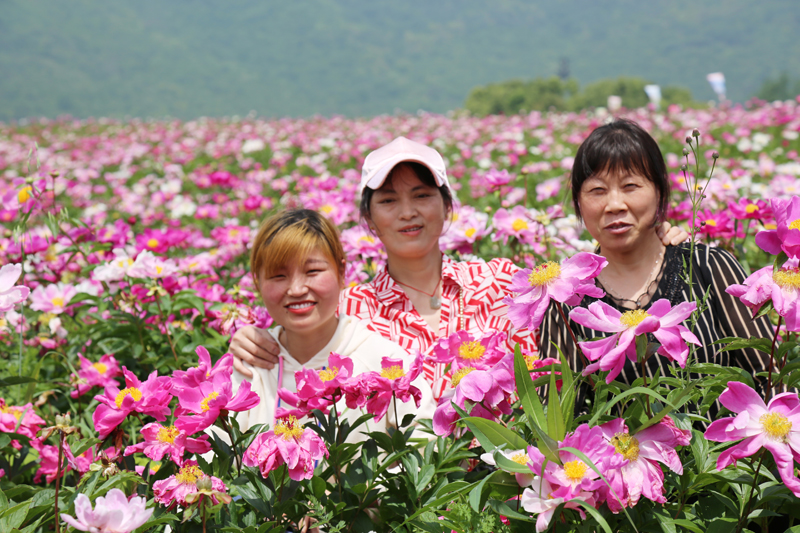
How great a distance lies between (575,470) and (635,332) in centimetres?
21

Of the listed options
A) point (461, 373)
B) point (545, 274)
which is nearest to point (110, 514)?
point (461, 373)

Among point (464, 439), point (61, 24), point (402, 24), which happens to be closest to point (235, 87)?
point (61, 24)

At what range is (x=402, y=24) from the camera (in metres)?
196

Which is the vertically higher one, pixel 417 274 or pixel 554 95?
pixel 554 95

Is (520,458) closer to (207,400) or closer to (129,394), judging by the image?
(207,400)

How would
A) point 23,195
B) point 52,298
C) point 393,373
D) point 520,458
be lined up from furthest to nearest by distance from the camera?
point 52,298, point 23,195, point 393,373, point 520,458

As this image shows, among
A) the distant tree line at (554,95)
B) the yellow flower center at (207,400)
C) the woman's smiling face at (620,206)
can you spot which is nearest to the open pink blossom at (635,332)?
the yellow flower center at (207,400)

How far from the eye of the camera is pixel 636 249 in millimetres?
1850

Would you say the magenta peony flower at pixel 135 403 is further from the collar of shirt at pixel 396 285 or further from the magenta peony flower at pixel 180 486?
the collar of shirt at pixel 396 285

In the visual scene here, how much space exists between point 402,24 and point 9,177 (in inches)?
7944

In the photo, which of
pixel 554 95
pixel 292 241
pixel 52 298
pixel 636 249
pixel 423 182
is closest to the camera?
pixel 292 241

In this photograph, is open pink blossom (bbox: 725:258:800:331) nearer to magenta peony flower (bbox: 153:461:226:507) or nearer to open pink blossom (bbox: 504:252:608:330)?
open pink blossom (bbox: 504:252:608:330)

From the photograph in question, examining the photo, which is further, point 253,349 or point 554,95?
point 554,95

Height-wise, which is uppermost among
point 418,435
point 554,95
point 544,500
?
point 554,95
